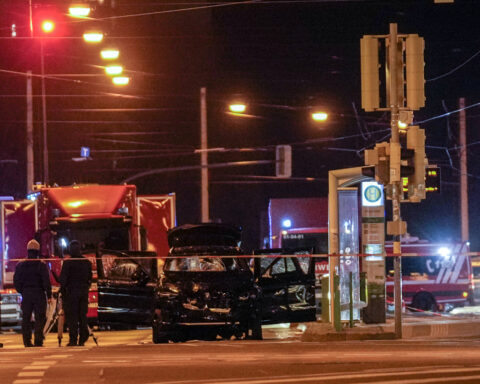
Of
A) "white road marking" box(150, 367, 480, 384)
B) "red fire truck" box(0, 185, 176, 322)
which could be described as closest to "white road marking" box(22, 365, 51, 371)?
"white road marking" box(150, 367, 480, 384)

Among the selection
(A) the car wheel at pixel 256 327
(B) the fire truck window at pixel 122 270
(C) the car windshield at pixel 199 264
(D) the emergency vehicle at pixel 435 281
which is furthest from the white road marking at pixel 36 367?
(D) the emergency vehicle at pixel 435 281

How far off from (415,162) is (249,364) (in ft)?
23.7

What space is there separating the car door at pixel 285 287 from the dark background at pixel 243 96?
81.9 feet

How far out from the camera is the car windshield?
19.6 meters

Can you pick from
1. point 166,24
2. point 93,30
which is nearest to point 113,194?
point 93,30

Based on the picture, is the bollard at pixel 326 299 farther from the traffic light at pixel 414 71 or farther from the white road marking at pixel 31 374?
the white road marking at pixel 31 374

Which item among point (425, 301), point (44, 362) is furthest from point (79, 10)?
point (44, 362)

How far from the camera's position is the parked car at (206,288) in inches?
731

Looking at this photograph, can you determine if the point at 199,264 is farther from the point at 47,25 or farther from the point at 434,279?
the point at 434,279

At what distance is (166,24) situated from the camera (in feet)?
172

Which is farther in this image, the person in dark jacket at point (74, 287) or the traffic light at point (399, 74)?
the traffic light at point (399, 74)

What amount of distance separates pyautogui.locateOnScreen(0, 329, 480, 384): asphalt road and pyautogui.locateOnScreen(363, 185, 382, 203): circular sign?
5.65 metres

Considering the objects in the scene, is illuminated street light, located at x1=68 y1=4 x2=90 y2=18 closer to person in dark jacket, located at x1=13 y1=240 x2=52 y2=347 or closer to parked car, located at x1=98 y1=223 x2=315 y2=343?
parked car, located at x1=98 y1=223 x2=315 y2=343

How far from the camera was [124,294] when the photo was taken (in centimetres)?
2025
